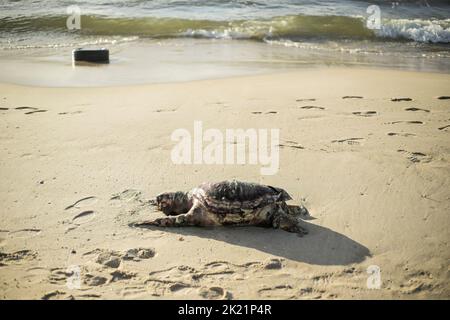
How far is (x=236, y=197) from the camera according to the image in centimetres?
363

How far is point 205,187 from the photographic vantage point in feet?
12.4

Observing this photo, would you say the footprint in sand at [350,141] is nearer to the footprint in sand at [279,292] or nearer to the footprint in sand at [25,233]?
the footprint in sand at [279,292]

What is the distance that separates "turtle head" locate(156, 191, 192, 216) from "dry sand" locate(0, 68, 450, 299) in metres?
0.17

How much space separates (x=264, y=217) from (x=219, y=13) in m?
13.5

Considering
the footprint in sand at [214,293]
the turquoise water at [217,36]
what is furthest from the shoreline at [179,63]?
the footprint in sand at [214,293]

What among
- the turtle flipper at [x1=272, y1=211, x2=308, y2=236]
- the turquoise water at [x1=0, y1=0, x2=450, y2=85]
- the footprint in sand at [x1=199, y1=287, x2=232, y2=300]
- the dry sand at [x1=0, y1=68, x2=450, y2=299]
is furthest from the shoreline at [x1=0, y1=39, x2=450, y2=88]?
the footprint in sand at [x1=199, y1=287, x2=232, y2=300]

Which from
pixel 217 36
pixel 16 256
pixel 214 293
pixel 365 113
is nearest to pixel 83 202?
pixel 16 256

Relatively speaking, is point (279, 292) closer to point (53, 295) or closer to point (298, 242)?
point (298, 242)

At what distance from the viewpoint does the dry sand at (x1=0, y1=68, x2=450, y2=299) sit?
10.0 feet

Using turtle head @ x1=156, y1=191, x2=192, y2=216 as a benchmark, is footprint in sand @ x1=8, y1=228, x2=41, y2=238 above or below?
below

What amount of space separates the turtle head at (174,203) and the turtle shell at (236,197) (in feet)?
0.48

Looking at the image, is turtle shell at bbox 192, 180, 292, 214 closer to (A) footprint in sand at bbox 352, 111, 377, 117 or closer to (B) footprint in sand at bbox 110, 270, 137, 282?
(B) footprint in sand at bbox 110, 270, 137, 282

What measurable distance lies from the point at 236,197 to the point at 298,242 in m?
0.62

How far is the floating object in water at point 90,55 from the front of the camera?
9.35 meters
